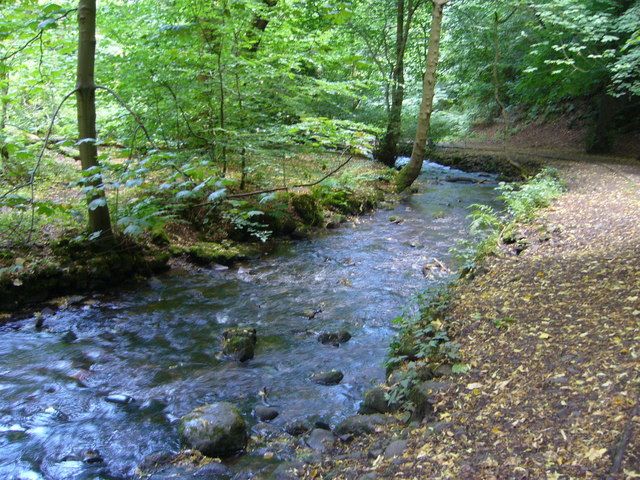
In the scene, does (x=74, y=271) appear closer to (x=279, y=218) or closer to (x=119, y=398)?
(x=119, y=398)

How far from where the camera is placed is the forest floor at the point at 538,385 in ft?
9.29

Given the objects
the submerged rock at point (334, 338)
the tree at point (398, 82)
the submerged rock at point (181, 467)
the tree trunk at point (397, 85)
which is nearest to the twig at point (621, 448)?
the submerged rock at point (181, 467)

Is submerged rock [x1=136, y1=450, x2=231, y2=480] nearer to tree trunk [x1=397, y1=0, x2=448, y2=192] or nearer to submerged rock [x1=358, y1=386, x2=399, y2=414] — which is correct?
submerged rock [x1=358, y1=386, x2=399, y2=414]

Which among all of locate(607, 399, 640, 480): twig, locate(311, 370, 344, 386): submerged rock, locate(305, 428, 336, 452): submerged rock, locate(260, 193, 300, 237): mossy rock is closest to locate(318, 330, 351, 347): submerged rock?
locate(311, 370, 344, 386): submerged rock

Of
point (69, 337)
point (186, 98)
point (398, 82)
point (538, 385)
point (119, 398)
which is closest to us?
point (538, 385)

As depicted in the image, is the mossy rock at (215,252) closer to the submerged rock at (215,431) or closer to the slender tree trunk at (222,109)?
the slender tree trunk at (222,109)

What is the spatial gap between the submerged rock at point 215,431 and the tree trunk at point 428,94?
988 cm

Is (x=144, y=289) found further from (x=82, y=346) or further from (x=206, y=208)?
(x=206, y=208)

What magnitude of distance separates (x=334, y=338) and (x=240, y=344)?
4.11 ft

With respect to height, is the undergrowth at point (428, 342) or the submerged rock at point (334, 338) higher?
the undergrowth at point (428, 342)

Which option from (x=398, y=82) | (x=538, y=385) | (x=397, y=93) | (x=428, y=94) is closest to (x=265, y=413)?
(x=538, y=385)

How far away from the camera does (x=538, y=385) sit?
3566 millimetres

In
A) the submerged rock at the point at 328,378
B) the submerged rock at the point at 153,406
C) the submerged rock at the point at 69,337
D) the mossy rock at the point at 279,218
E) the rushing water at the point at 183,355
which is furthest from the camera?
the mossy rock at the point at 279,218

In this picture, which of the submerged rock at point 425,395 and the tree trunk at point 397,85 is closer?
A: the submerged rock at point 425,395
